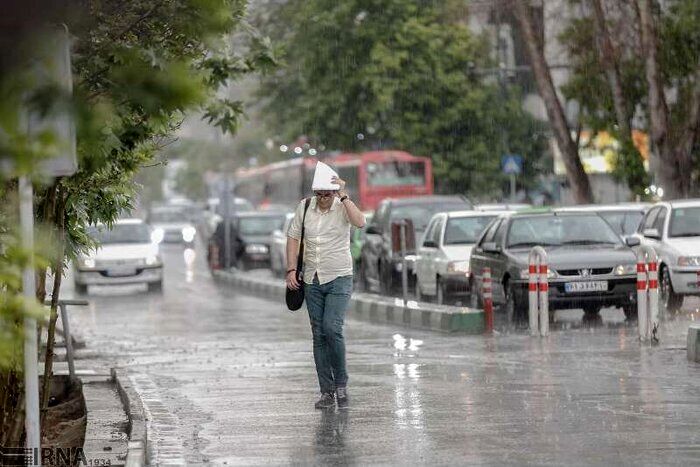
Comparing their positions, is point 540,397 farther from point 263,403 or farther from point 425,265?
point 425,265

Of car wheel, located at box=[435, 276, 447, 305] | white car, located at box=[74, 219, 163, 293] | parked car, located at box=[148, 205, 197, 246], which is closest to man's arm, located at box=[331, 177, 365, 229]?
car wheel, located at box=[435, 276, 447, 305]

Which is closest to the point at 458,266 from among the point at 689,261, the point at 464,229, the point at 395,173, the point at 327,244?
the point at 464,229

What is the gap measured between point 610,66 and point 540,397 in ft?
79.5

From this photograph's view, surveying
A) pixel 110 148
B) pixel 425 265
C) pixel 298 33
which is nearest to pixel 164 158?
pixel 110 148

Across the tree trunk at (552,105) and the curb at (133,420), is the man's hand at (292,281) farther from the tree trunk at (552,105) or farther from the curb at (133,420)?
the tree trunk at (552,105)

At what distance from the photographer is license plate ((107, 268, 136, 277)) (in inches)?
1361

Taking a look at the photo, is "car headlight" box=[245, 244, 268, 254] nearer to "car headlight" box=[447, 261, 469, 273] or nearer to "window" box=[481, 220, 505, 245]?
"car headlight" box=[447, 261, 469, 273]

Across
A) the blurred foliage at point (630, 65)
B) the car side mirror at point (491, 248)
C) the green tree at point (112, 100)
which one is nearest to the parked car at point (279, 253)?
the blurred foliage at point (630, 65)

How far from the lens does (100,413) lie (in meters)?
11.8

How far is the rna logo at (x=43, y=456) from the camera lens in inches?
303

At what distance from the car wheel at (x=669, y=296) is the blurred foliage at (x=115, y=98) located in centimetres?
1233

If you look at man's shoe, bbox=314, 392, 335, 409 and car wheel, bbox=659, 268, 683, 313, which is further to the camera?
car wheel, bbox=659, 268, 683, 313

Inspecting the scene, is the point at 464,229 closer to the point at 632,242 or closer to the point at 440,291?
the point at 440,291

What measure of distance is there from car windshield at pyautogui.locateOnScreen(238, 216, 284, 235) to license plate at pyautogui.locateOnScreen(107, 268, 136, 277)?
431 inches
